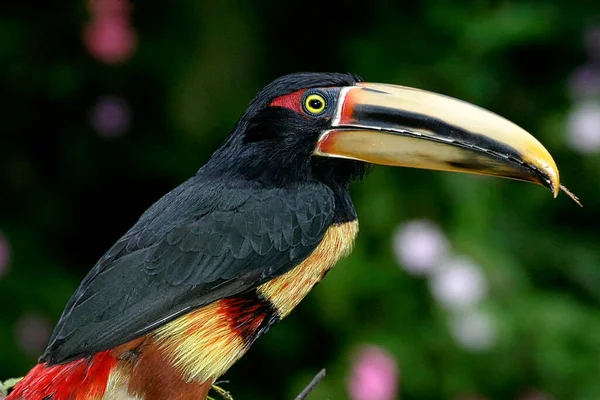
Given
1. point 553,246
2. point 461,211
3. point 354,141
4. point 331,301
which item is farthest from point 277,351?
point 354,141

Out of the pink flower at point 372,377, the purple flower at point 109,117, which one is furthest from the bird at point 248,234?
the purple flower at point 109,117

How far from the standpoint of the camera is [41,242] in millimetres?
3373

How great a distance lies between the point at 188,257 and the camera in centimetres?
149

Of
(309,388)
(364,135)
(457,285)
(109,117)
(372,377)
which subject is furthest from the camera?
(109,117)

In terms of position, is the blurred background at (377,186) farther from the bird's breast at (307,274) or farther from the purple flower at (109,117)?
the bird's breast at (307,274)

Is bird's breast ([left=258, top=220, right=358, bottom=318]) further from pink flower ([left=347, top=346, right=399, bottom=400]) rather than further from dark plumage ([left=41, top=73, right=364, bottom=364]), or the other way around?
pink flower ([left=347, top=346, right=399, bottom=400])

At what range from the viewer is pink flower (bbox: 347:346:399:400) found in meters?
2.89

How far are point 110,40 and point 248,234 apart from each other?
69.9 inches

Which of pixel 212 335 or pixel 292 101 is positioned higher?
pixel 292 101

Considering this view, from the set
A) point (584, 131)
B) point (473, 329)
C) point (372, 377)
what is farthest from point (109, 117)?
point (584, 131)

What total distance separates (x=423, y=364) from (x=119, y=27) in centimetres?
133

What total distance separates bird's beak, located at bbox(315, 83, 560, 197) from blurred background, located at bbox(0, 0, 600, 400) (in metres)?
1.47

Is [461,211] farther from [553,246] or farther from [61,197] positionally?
[61,197]

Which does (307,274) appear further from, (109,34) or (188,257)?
(109,34)
